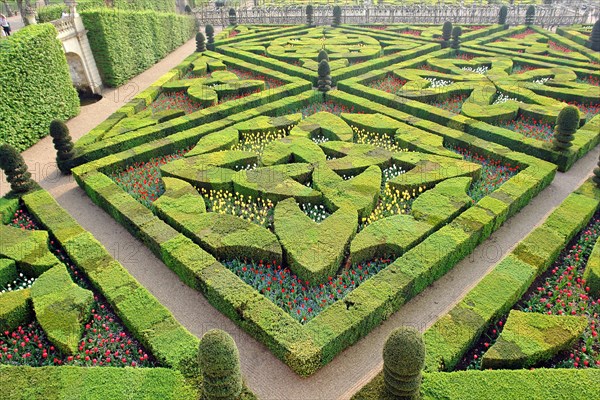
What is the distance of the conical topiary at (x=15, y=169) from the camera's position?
1313 cm

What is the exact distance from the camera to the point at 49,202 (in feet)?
43.4

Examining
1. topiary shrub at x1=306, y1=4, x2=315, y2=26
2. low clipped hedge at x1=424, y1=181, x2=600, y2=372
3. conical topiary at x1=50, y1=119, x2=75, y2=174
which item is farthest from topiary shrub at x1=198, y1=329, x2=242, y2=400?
topiary shrub at x1=306, y1=4, x2=315, y2=26

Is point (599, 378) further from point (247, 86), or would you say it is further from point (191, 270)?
point (247, 86)

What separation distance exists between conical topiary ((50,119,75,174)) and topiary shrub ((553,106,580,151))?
59.1 feet

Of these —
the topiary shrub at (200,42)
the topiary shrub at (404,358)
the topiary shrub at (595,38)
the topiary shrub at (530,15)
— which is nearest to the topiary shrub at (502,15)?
the topiary shrub at (530,15)

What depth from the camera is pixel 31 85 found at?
1814 centimetres

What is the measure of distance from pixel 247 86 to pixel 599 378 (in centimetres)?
1933

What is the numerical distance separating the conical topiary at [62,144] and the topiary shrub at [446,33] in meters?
25.0

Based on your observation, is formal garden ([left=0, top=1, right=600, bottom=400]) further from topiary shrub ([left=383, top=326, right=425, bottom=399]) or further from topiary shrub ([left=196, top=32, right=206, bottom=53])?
topiary shrub ([left=196, top=32, right=206, bottom=53])

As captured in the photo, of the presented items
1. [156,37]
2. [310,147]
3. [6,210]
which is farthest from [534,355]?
[156,37]

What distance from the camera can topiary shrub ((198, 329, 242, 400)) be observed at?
6.22 m

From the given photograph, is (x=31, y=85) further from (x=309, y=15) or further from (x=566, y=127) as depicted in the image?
(x=309, y=15)

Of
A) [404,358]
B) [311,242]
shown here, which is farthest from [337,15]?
[404,358]

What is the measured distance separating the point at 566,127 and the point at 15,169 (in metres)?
19.0
